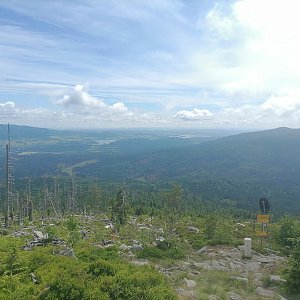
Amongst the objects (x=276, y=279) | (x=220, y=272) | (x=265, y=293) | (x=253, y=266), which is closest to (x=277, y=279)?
(x=276, y=279)

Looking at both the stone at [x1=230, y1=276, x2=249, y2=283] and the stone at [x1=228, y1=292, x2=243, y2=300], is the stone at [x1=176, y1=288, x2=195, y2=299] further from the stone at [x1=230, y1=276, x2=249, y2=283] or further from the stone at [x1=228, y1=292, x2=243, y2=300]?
the stone at [x1=230, y1=276, x2=249, y2=283]

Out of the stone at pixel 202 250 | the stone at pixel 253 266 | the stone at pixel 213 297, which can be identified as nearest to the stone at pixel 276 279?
the stone at pixel 253 266

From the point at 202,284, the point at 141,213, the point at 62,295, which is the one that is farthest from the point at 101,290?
the point at 141,213

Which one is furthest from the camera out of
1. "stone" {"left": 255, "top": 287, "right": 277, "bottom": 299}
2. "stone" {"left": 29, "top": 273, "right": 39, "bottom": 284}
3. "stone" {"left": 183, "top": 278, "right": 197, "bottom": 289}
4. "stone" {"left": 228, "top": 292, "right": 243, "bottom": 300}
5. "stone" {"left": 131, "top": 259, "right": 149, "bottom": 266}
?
"stone" {"left": 131, "top": 259, "right": 149, "bottom": 266}

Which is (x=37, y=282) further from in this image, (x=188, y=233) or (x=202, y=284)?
(x=188, y=233)

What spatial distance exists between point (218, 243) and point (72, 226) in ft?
43.2

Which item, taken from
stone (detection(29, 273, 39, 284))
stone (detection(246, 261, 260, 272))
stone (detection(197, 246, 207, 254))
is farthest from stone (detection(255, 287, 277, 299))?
stone (detection(29, 273, 39, 284))

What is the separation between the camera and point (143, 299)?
43.1ft

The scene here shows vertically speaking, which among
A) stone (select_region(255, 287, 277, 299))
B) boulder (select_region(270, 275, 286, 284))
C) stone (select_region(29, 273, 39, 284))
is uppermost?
stone (select_region(29, 273, 39, 284))

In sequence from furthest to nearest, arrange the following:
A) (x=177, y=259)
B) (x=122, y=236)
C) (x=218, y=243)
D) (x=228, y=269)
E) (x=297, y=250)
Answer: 1. (x=122, y=236)
2. (x=218, y=243)
3. (x=177, y=259)
4. (x=228, y=269)
5. (x=297, y=250)

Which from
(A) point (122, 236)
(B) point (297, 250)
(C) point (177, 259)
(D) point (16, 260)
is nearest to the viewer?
(D) point (16, 260)

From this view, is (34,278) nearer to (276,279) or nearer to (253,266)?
(276,279)

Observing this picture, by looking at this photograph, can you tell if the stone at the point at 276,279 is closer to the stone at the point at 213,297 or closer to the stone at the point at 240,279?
the stone at the point at 240,279

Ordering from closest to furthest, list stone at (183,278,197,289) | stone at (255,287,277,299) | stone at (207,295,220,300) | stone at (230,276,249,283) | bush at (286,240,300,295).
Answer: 1. stone at (207,295,220,300)
2. stone at (255,287,277,299)
3. bush at (286,240,300,295)
4. stone at (183,278,197,289)
5. stone at (230,276,249,283)
